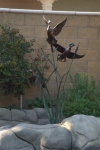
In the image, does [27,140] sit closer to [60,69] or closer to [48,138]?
[48,138]

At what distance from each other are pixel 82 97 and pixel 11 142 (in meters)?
2.30

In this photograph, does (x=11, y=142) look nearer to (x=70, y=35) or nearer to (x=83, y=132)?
(x=83, y=132)

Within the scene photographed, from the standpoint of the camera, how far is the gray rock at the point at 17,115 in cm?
828

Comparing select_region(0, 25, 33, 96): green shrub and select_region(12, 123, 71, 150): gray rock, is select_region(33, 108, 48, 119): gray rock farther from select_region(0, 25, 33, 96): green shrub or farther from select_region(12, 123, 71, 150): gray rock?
select_region(12, 123, 71, 150): gray rock

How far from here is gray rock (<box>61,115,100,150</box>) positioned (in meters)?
6.51

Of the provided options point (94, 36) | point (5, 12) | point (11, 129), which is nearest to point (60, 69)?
point (94, 36)

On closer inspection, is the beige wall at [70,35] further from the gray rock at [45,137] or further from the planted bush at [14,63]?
the gray rock at [45,137]

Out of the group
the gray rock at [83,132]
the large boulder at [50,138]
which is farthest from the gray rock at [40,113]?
the large boulder at [50,138]

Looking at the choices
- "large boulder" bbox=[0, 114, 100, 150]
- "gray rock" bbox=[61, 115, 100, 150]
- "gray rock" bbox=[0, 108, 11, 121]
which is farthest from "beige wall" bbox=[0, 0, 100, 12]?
"large boulder" bbox=[0, 114, 100, 150]

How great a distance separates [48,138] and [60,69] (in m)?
2.97

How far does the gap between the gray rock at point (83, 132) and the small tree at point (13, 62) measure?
6.26ft

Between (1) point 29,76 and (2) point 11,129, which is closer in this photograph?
(2) point 11,129

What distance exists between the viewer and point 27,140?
650 centimetres

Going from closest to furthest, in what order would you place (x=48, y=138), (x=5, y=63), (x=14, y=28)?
1. (x=48, y=138)
2. (x=5, y=63)
3. (x=14, y=28)
